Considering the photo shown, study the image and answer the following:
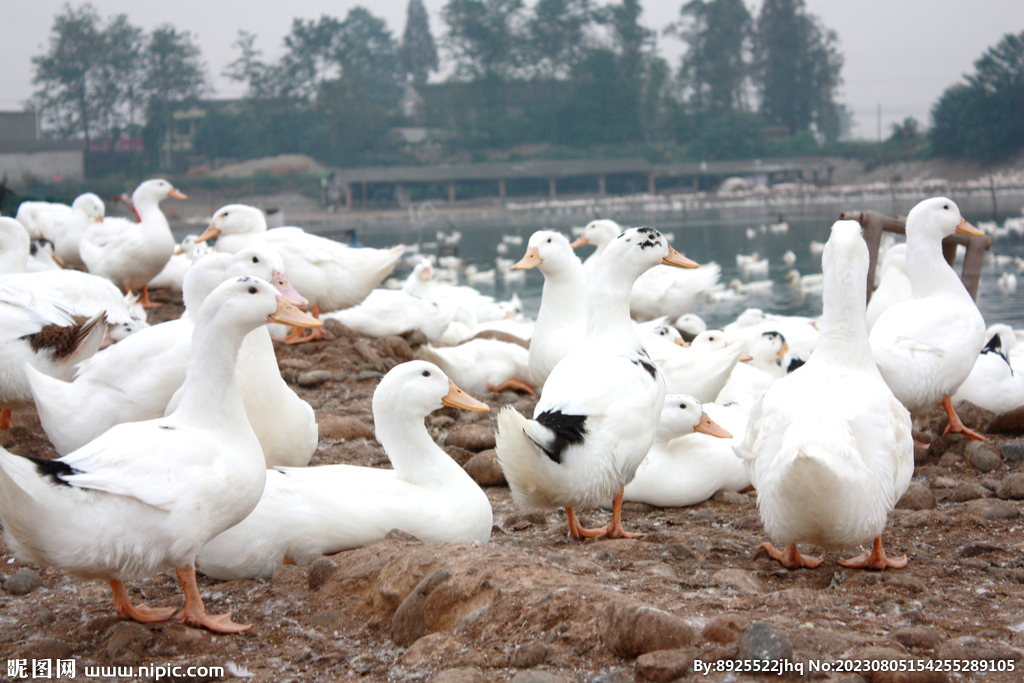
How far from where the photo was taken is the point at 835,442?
10.7 ft

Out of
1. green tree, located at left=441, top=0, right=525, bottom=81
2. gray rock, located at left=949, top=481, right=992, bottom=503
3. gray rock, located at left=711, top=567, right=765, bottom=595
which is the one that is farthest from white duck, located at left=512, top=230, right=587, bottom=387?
green tree, located at left=441, top=0, right=525, bottom=81

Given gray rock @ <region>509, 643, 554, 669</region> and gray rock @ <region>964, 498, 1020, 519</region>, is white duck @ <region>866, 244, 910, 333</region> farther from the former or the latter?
gray rock @ <region>509, 643, 554, 669</region>

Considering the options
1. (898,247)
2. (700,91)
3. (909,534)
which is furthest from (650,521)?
(700,91)

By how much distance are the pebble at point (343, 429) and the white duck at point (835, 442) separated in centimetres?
280

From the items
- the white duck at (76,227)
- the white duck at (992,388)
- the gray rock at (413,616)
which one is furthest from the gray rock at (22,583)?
the white duck at (76,227)

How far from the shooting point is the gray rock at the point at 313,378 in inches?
283

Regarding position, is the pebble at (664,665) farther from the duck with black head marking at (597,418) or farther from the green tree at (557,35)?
the green tree at (557,35)

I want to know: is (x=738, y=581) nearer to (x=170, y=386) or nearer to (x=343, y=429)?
(x=170, y=386)

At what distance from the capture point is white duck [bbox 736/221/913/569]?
10.6 feet

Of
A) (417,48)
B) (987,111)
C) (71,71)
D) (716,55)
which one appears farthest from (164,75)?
(987,111)

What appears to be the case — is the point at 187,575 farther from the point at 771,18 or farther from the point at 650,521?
the point at 771,18

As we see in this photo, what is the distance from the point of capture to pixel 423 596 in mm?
2914

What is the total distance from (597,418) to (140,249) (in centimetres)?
701

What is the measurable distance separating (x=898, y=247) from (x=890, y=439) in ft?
17.4
